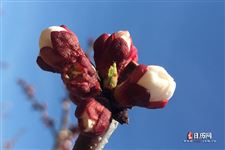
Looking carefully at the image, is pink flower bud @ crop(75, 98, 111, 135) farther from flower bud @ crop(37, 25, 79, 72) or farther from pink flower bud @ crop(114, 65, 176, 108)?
flower bud @ crop(37, 25, 79, 72)

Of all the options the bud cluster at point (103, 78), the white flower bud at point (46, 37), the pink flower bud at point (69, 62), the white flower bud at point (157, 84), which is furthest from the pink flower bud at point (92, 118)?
the white flower bud at point (46, 37)

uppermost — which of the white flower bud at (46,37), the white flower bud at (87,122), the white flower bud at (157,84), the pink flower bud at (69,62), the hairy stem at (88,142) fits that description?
the white flower bud at (46,37)

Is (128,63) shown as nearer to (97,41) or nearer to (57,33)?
(97,41)

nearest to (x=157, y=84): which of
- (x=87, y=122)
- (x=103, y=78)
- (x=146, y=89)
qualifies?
(x=146, y=89)

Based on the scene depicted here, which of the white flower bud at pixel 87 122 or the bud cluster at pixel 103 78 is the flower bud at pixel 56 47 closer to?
the bud cluster at pixel 103 78

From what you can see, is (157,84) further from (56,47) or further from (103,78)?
(56,47)

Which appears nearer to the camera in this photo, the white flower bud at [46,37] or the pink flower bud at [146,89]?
the pink flower bud at [146,89]

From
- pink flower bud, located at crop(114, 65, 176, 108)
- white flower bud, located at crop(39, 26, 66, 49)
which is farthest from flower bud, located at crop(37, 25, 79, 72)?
pink flower bud, located at crop(114, 65, 176, 108)

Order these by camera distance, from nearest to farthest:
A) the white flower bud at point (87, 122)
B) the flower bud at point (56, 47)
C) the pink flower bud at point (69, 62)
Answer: the white flower bud at point (87, 122), the pink flower bud at point (69, 62), the flower bud at point (56, 47)
